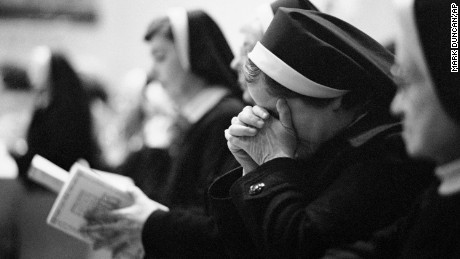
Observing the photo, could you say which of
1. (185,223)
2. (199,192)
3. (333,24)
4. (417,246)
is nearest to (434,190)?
(417,246)

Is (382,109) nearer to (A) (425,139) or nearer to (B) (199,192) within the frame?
(A) (425,139)

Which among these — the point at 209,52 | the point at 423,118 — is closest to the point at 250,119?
the point at 423,118

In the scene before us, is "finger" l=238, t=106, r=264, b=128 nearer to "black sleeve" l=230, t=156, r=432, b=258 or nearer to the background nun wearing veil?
"black sleeve" l=230, t=156, r=432, b=258

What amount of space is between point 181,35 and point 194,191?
2.86 ft

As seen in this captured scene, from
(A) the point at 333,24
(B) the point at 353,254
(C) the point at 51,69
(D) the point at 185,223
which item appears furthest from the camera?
(C) the point at 51,69

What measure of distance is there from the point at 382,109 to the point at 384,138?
12 cm

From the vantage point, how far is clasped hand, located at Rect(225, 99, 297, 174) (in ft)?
6.52

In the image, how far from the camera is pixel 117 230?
2.77 metres

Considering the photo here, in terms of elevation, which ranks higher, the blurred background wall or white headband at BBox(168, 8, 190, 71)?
white headband at BBox(168, 8, 190, 71)

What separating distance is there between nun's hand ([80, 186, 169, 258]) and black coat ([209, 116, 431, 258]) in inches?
32.5

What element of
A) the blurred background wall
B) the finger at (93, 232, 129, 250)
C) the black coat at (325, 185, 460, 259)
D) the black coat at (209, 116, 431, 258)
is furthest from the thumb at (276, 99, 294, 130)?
the blurred background wall

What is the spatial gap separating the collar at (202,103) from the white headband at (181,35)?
0.19m

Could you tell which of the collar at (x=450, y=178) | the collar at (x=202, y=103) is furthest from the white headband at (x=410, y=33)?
the collar at (x=202, y=103)

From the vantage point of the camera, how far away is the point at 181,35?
350 cm
